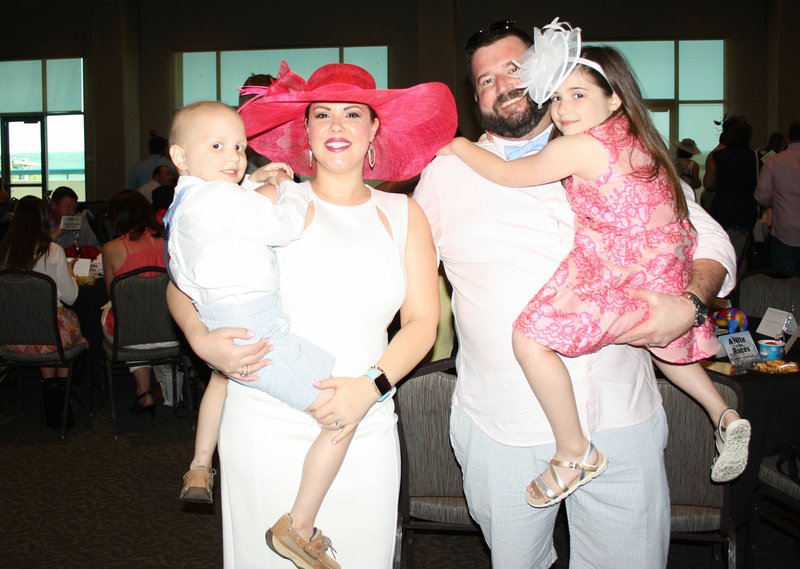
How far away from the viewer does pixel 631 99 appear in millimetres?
1990

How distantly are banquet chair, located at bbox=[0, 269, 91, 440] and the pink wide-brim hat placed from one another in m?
3.18

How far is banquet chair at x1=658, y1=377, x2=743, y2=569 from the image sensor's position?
2475 mm

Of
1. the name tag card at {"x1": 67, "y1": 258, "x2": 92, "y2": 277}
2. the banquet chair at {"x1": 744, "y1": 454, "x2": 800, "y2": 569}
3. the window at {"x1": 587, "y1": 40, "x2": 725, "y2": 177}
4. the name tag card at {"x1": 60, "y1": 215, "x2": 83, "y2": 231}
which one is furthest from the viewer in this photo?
the window at {"x1": 587, "y1": 40, "x2": 725, "y2": 177}

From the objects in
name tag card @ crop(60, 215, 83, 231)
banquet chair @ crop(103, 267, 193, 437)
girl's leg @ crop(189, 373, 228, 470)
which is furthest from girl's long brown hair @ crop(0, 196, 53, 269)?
girl's leg @ crop(189, 373, 228, 470)

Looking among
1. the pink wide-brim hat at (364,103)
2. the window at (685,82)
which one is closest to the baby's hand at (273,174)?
the pink wide-brim hat at (364,103)

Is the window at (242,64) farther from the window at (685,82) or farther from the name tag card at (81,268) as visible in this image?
the name tag card at (81,268)

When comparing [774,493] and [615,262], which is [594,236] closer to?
[615,262]

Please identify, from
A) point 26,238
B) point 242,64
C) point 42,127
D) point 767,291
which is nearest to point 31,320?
point 26,238

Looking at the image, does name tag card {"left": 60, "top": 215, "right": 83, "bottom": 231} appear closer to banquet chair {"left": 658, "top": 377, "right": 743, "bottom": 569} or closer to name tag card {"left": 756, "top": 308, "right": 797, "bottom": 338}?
name tag card {"left": 756, "top": 308, "right": 797, "bottom": 338}

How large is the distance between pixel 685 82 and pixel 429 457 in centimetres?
1248

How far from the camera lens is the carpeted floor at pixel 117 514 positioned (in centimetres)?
325

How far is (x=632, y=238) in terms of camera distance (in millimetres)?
1907

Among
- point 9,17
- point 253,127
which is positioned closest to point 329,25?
point 9,17

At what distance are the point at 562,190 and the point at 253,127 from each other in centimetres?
85
